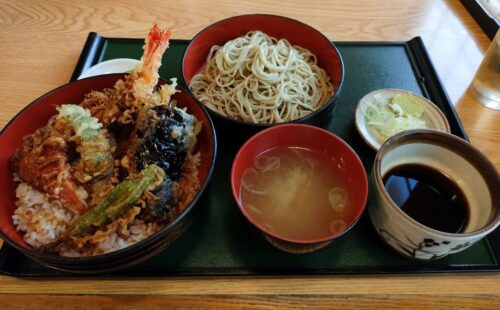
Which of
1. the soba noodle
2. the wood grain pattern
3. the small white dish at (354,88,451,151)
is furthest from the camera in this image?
the soba noodle

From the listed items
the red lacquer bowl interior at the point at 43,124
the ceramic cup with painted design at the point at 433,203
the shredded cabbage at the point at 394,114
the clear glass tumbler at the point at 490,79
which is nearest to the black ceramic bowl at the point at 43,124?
the red lacquer bowl interior at the point at 43,124

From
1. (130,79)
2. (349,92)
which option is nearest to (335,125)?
(349,92)

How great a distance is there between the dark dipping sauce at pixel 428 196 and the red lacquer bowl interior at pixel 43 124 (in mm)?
584

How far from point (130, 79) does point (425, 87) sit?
1.24 metres

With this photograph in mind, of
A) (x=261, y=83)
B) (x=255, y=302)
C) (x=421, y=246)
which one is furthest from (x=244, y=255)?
(x=261, y=83)

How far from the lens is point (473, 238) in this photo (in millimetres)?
898

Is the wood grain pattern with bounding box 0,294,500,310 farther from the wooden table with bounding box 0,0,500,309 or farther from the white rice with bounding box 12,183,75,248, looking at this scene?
the white rice with bounding box 12,183,75,248

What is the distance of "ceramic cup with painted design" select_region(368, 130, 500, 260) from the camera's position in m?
0.93

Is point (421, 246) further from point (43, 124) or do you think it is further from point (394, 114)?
point (43, 124)

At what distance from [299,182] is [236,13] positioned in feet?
3.97

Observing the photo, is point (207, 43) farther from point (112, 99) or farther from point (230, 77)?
point (112, 99)

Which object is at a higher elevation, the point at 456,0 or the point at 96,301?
the point at 456,0

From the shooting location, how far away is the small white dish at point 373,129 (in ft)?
4.43

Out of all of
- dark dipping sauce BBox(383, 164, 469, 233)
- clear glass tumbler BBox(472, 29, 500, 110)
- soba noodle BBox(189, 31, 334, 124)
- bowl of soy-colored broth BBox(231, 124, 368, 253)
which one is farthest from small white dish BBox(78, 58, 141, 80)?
clear glass tumbler BBox(472, 29, 500, 110)
